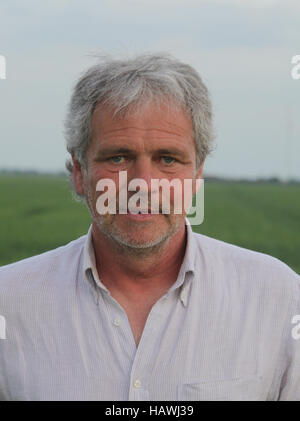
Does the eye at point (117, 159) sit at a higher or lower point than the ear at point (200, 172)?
higher

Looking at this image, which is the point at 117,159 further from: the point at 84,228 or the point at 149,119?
the point at 84,228

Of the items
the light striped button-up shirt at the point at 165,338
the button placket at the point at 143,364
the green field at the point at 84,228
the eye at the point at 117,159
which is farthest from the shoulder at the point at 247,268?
the green field at the point at 84,228

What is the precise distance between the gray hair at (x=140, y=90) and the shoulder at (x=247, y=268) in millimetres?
342

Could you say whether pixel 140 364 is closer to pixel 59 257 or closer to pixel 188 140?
pixel 59 257

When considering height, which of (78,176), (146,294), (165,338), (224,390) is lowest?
(224,390)

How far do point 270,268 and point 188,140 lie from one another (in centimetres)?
54

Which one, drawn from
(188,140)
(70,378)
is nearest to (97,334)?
(70,378)

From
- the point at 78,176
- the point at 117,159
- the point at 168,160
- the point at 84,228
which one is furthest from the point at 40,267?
the point at 84,228

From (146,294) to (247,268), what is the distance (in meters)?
0.37

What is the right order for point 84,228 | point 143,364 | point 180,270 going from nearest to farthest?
point 143,364 < point 180,270 < point 84,228

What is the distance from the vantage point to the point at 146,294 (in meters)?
2.50

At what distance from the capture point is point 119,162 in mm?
2389

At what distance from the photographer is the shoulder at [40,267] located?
8.32 feet

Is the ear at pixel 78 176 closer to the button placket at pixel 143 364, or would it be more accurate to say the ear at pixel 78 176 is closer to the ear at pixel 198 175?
the ear at pixel 198 175
